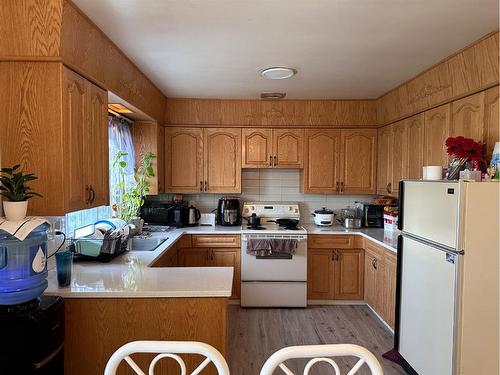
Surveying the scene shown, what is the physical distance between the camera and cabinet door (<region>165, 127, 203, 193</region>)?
3887mm

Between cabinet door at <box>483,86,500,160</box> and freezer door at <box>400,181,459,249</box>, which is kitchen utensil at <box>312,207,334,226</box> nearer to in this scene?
freezer door at <box>400,181,459,249</box>

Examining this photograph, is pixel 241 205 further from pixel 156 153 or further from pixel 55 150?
pixel 55 150

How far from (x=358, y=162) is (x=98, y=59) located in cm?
292

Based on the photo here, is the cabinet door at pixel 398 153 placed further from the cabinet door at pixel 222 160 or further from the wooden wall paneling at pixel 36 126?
the wooden wall paneling at pixel 36 126

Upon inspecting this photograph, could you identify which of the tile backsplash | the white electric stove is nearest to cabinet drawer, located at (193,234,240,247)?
the white electric stove

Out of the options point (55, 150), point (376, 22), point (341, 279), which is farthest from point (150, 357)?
point (341, 279)

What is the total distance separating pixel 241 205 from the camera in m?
4.20

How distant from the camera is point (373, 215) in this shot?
3.91 m

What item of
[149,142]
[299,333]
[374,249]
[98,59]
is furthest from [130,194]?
[374,249]

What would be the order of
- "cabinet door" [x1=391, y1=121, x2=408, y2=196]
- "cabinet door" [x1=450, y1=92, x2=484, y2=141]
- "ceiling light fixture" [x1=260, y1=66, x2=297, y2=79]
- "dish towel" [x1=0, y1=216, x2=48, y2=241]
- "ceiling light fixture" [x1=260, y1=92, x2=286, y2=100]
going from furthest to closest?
Result: "ceiling light fixture" [x1=260, y1=92, x2=286, y2=100] < "cabinet door" [x1=391, y1=121, x2=408, y2=196] < "ceiling light fixture" [x1=260, y1=66, x2=297, y2=79] < "cabinet door" [x1=450, y1=92, x2=484, y2=141] < "dish towel" [x1=0, y1=216, x2=48, y2=241]

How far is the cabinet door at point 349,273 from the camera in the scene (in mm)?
3672

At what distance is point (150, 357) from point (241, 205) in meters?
2.55

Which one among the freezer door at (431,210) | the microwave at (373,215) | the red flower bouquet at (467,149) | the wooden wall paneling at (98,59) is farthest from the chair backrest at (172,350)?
the microwave at (373,215)

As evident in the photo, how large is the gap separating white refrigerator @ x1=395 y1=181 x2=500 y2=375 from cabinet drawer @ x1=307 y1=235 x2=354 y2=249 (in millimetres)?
1498
